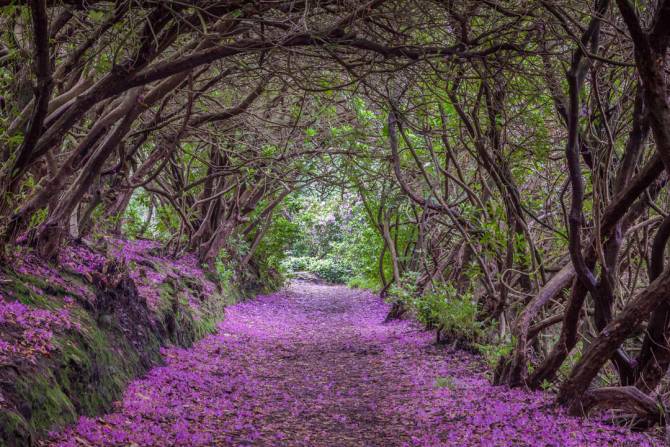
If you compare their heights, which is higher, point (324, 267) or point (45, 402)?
point (45, 402)

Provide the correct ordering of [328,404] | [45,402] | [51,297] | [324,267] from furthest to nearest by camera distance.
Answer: [324,267] → [328,404] → [51,297] → [45,402]

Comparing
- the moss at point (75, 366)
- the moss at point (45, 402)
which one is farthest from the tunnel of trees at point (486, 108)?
the moss at point (45, 402)

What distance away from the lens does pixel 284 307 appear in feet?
64.4

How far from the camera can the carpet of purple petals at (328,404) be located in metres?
4.61

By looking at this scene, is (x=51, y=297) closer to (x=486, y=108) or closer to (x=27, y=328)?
(x=27, y=328)

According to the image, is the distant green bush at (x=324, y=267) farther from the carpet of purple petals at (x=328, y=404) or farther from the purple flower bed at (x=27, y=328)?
the purple flower bed at (x=27, y=328)

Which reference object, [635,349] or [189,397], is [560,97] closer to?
[635,349]

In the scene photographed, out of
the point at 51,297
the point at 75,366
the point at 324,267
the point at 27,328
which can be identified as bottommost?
the point at 324,267

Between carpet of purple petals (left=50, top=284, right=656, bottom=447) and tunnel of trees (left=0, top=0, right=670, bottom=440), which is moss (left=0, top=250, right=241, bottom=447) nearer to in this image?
carpet of purple petals (left=50, top=284, right=656, bottom=447)

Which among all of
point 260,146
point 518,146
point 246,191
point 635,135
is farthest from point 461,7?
point 246,191

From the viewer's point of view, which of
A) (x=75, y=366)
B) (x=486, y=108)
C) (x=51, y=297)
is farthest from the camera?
(x=486, y=108)

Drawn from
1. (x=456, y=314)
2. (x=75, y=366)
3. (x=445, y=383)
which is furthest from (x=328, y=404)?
(x=75, y=366)

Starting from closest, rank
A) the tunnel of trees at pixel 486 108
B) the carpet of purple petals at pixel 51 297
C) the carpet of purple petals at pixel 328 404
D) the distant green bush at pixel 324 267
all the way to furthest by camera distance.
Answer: the carpet of purple petals at pixel 51 297 → the tunnel of trees at pixel 486 108 → the carpet of purple petals at pixel 328 404 → the distant green bush at pixel 324 267

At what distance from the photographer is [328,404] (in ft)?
22.5
